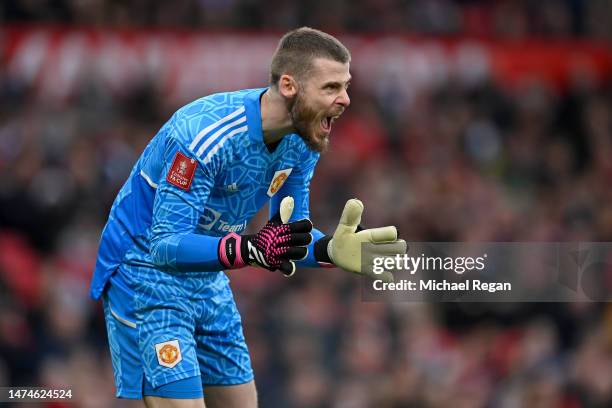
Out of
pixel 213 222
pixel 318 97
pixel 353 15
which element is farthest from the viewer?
pixel 353 15

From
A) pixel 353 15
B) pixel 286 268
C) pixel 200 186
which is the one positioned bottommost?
pixel 286 268

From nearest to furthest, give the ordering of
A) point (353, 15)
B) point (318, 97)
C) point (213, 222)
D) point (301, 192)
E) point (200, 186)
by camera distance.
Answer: point (200, 186) → point (318, 97) → point (213, 222) → point (301, 192) → point (353, 15)

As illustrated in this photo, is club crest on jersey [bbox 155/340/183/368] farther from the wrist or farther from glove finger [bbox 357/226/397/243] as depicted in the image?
glove finger [bbox 357/226/397/243]

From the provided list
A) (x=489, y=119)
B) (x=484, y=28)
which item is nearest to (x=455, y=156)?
(x=489, y=119)

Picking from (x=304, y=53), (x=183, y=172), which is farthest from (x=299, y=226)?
(x=304, y=53)

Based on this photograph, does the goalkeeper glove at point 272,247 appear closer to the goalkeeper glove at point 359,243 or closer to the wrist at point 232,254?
the wrist at point 232,254

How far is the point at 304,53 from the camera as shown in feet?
14.4

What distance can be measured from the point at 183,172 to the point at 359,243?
2.39 feet

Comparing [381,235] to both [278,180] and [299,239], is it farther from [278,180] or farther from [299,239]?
[278,180]

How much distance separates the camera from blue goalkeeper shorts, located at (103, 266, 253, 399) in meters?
4.39

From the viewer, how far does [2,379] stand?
7.74 metres

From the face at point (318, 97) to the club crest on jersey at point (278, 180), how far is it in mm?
272

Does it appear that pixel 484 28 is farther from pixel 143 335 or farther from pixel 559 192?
pixel 143 335

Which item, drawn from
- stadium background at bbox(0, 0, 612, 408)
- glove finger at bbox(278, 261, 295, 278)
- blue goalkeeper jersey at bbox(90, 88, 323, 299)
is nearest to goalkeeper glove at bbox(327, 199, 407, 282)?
glove finger at bbox(278, 261, 295, 278)
